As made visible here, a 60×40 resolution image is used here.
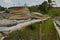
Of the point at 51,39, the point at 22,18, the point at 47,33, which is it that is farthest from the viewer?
the point at 47,33

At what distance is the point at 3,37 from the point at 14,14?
1454mm

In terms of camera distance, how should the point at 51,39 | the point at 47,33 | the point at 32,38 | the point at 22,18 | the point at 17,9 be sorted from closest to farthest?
the point at 17,9 < the point at 22,18 < the point at 32,38 < the point at 51,39 < the point at 47,33

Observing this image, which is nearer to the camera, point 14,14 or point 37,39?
point 14,14

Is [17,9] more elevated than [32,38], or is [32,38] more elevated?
[17,9]

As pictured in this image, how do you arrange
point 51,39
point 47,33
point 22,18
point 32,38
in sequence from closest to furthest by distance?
point 22,18
point 32,38
point 51,39
point 47,33

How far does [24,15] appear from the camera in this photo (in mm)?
3047

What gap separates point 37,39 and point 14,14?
215 cm

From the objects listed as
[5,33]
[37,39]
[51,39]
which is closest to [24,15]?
[5,33]

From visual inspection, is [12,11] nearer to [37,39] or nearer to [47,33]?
[37,39]

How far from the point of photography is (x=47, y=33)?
629 centimetres

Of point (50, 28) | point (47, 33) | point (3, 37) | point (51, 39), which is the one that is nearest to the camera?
point (3, 37)

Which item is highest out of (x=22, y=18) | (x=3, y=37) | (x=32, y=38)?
(x=3, y=37)

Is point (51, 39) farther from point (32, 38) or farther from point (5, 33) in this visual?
point (5, 33)

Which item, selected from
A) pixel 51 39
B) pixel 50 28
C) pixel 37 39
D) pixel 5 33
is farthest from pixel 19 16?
pixel 50 28
